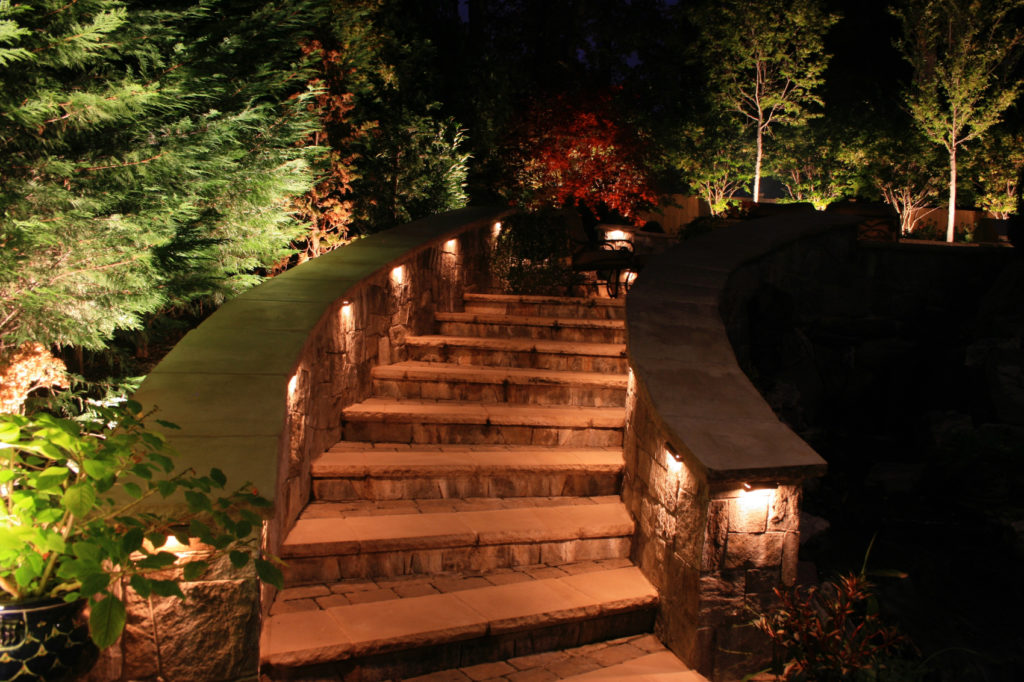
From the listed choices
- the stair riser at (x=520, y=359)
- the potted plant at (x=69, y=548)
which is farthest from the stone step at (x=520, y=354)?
the potted plant at (x=69, y=548)

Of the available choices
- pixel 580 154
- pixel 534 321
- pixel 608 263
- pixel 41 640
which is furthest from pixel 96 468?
pixel 580 154

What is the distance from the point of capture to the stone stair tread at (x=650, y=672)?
317cm

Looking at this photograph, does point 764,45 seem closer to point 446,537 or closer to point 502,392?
point 502,392

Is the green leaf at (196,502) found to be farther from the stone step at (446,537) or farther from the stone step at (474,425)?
the stone step at (474,425)

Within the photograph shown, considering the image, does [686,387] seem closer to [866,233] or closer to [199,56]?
[199,56]

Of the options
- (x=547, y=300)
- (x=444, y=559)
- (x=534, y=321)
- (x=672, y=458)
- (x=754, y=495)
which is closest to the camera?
(x=754, y=495)

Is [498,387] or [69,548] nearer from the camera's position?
[69,548]

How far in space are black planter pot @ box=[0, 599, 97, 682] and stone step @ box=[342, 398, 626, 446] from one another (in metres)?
2.53

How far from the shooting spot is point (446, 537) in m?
3.65

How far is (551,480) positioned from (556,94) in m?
9.68

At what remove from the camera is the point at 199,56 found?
3713mm

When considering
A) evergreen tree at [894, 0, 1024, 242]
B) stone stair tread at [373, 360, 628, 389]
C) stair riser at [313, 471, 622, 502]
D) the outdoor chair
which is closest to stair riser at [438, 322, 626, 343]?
stone stair tread at [373, 360, 628, 389]

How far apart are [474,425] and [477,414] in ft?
0.26

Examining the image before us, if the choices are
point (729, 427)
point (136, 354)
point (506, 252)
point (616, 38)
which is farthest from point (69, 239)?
point (616, 38)
